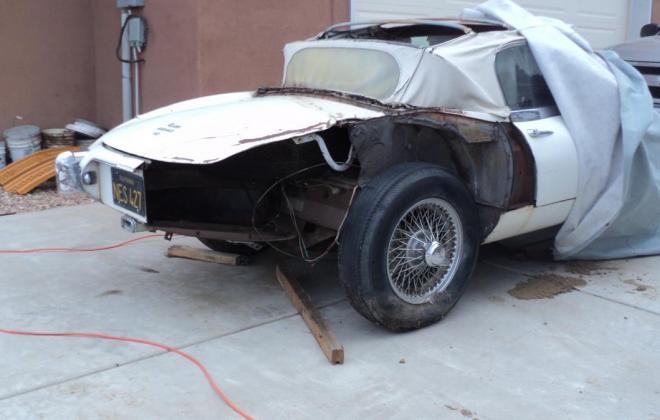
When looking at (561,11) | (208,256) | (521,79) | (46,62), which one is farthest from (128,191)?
(561,11)

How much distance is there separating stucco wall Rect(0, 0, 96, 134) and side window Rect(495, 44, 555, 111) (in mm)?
6106

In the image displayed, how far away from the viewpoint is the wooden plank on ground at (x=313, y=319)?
143 inches

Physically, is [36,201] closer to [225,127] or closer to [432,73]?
[225,127]

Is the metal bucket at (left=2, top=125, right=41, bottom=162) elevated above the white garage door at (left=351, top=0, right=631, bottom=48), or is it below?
below

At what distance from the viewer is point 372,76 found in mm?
4629

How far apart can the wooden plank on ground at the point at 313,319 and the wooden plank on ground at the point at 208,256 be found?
427 millimetres

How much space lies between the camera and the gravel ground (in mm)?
7000

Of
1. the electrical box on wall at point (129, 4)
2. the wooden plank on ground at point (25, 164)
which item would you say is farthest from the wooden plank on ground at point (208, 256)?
the electrical box on wall at point (129, 4)

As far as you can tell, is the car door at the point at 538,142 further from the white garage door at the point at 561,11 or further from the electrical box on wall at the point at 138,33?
the electrical box on wall at the point at 138,33

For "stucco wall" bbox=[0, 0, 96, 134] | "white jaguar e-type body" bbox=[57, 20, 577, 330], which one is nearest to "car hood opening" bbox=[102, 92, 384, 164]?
"white jaguar e-type body" bbox=[57, 20, 577, 330]

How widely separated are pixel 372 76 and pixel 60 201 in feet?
13.4

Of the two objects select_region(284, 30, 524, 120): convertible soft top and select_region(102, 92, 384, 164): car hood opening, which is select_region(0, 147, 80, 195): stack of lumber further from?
select_region(284, 30, 524, 120): convertible soft top

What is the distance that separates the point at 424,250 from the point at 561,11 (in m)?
7.76

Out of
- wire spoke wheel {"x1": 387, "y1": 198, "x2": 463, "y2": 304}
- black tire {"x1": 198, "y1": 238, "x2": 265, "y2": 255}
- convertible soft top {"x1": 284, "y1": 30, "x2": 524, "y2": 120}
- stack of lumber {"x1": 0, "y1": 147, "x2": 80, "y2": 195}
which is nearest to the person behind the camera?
wire spoke wheel {"x1": 387, "y1": 198, "x2": 463, "y2": 304}
